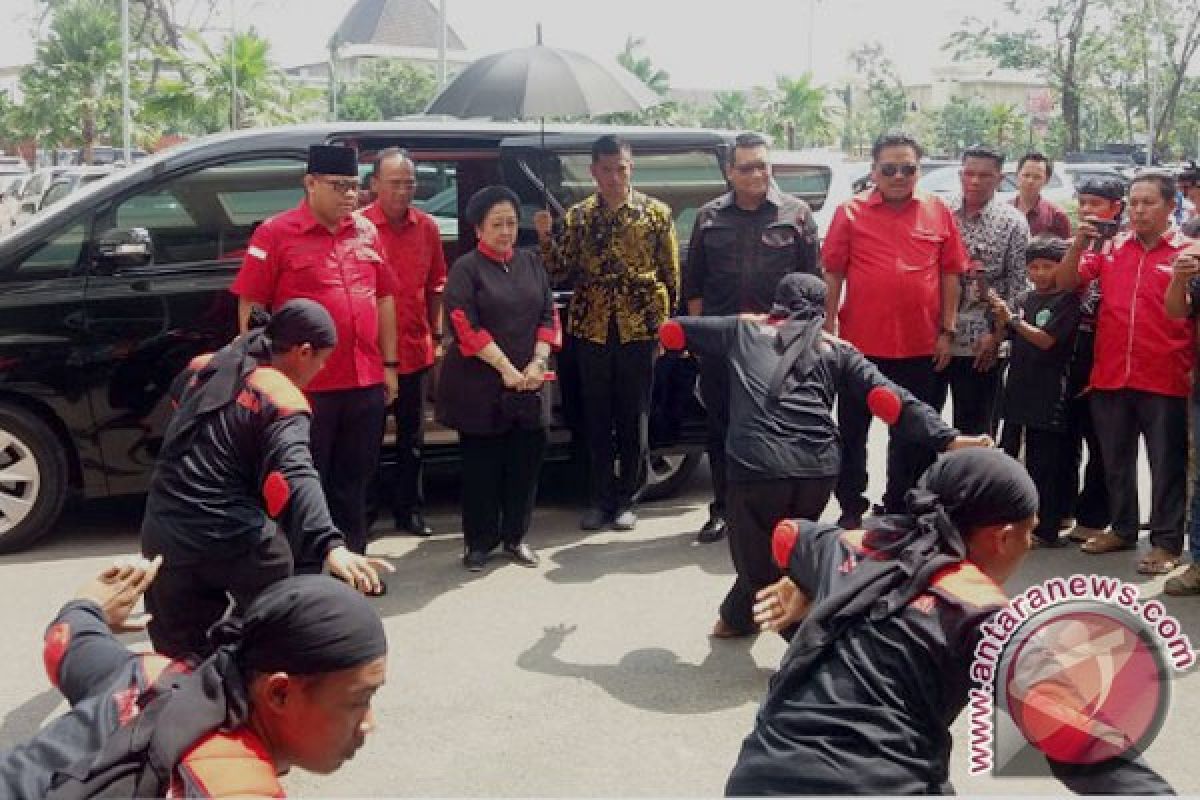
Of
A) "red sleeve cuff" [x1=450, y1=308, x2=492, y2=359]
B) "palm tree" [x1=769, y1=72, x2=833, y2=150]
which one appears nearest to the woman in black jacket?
"red sleeve cuff" [x1=450, y1=308, x2=492, y2=359]

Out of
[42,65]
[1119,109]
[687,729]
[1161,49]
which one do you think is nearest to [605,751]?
[687,729]

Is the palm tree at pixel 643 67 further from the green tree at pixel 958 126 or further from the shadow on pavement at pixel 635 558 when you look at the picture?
the shadow on pavement at pixel 635 558

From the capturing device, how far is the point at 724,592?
17.6 feet

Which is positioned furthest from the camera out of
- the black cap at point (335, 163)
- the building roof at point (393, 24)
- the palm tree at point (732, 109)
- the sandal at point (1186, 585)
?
the building roof at point (393, 24)

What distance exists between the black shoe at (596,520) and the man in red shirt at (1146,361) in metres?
2.29

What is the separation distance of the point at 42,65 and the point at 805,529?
3767 cm

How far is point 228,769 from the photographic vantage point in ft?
5.97

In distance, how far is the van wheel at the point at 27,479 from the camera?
5605mm

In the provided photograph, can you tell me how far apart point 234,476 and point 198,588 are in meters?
0.34

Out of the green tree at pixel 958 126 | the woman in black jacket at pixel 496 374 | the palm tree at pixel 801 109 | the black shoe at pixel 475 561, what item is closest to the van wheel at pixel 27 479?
the woman in black jacket at pixel 496 374

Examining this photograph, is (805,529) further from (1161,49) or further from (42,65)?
(42,65)

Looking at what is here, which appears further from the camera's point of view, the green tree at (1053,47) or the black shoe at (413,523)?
the green tree at (1053,47)

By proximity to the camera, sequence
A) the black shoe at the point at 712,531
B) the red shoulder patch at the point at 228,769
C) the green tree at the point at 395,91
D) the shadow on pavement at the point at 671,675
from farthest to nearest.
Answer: the green tree at the point at 395,91 < the black shoe at the point at 712,531 < the shadow on pavement at the point at 671,675 < the red shoulder patch at the point at 228,769

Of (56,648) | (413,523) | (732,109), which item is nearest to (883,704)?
(56,648)
